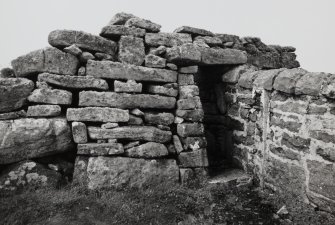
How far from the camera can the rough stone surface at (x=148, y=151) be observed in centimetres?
432

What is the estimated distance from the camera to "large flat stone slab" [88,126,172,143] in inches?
165

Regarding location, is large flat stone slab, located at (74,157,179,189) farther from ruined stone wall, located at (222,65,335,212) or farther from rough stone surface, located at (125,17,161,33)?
rough stone surface, located at (125,17,161,33)

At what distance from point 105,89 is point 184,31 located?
1827mm

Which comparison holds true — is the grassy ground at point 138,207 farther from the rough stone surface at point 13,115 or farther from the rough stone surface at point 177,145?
the rough stone surface at point 13,115

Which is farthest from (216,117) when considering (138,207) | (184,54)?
(138,207)

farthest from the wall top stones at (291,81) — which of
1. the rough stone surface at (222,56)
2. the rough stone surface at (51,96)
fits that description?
the rough stone surface at (51,96)

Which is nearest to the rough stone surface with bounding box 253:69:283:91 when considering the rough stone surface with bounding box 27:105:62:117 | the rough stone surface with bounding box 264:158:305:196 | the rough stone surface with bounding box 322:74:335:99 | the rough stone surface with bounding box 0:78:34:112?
the rough stone surface with bounding box 322:74:335:99

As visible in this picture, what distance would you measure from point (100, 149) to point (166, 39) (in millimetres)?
2171

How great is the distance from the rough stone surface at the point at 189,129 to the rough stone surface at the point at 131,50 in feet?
4.16

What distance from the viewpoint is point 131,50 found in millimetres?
4586

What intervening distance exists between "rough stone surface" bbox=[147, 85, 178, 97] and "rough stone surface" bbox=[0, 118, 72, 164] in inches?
57.4

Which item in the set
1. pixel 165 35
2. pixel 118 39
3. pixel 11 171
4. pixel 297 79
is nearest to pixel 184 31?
pixel 165 35

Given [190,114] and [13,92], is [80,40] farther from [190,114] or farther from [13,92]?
[190,114]

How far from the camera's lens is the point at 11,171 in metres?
3.76
